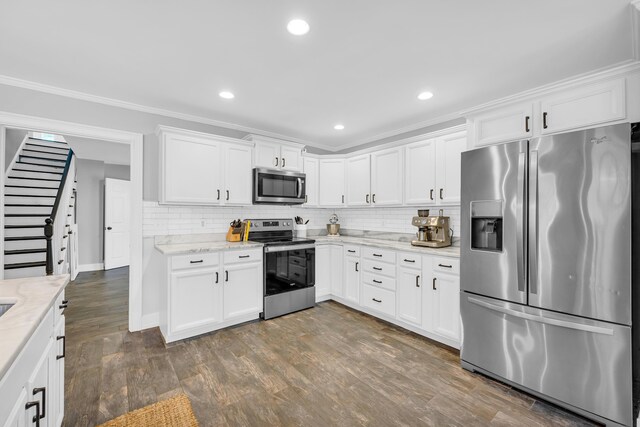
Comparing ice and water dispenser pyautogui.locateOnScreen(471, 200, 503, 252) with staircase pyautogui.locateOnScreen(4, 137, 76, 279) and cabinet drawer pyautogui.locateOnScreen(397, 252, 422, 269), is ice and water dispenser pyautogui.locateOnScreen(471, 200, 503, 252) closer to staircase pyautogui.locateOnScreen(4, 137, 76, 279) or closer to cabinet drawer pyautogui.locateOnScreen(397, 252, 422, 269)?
cabinet drawer pyautogui.locateOnScreen(397, 252, 422, 269)

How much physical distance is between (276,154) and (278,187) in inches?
18.9

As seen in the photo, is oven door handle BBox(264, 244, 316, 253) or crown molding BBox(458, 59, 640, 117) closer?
crown molding BBox(458, 59, 640, 117)

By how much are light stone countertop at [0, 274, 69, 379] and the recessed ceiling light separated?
80.5 inches

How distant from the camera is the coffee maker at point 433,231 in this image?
3279 mm

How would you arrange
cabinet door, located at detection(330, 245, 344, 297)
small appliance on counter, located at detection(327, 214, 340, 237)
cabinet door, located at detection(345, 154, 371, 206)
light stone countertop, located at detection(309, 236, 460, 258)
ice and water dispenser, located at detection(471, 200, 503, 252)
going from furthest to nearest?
small appliance on counter, located at detection(327, 214, 340, 237)
cabinet door, located at detection(345, 154, 371, 206)
cabinet door, located at detection(330, 245, 344, 297)
light stone countertop, located at detection(309, 236, 460, 258)
ice and water dispenser, located at detection(471, 200, 503, 252)

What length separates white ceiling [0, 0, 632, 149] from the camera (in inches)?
68.3

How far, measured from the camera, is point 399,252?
130 inches

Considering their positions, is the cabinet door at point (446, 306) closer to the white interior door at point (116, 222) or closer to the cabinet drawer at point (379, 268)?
the cabinet drawer at point (379, 268)

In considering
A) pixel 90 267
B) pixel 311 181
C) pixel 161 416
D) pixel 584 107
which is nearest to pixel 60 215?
pixel 90 267

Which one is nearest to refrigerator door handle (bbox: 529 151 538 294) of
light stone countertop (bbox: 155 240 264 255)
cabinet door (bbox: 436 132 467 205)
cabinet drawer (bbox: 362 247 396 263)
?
cabinet door (bbox: 436 132 467 205)

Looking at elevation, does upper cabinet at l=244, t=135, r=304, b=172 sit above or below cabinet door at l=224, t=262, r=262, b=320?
above

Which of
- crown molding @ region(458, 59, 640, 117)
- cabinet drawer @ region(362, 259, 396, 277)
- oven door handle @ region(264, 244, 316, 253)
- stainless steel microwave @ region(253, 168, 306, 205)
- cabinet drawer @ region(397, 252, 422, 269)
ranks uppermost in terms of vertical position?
crown molding @ region(458, 59, 640, 117)

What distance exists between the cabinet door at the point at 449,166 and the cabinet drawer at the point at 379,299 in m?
1.27

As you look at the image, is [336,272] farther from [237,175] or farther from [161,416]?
[161,416]
